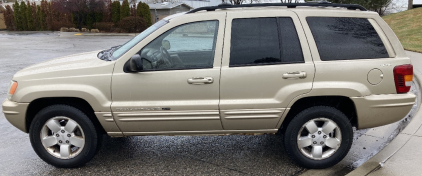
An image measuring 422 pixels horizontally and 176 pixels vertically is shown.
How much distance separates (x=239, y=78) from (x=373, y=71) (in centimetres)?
142

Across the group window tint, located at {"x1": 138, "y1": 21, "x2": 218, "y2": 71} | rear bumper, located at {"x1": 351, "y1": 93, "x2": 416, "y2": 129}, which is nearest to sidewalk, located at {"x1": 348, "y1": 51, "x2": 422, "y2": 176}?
rear bumper, located at {"x1": 351, "y1": 93, "x2": 416, "y2": 129}

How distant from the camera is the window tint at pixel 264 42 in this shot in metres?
3.92

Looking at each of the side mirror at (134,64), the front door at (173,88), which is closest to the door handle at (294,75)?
the front door at (173,88)

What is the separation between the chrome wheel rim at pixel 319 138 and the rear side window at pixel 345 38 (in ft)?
2.35

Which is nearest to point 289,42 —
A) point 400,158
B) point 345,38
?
point 345,38

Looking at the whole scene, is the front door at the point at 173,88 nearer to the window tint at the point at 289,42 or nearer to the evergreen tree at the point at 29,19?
the window tint at the point at 289,42

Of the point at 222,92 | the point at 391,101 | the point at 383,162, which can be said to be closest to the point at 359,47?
the point at 391,101

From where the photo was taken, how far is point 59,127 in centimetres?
400

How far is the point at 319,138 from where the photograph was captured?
4.02m

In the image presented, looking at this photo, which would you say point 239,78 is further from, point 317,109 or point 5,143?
point 5,143

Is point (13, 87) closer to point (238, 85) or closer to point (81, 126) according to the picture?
point (81, 126)

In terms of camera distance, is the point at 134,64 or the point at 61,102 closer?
the point at 134,64

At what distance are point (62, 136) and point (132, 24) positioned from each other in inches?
1121

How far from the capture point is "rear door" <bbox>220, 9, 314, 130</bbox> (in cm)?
386
